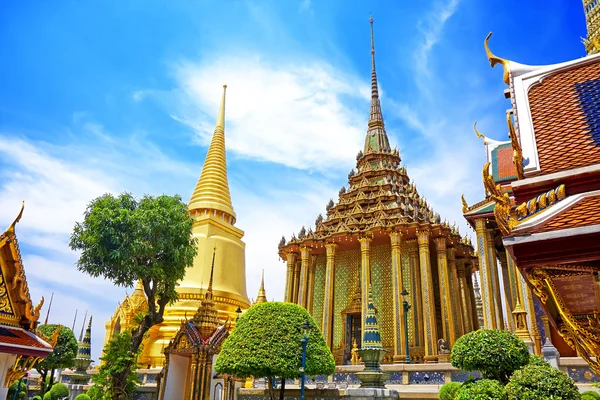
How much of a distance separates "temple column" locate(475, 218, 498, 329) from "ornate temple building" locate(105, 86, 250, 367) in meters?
13.0

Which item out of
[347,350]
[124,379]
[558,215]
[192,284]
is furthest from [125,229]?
[558,215]

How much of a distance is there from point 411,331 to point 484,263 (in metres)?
5.69

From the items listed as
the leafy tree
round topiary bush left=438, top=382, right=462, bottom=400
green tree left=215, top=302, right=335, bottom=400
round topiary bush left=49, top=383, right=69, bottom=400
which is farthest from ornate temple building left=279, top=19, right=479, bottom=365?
round topiary bush left=49, top=383, right=69, bottom=400

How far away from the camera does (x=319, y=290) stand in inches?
1045

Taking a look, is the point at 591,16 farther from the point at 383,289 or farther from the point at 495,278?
the point at 383,289

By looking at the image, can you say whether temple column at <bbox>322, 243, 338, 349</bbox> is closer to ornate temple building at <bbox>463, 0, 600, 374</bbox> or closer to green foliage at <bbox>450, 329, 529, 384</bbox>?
green foliage at <bbox>450, 329, 529, 384</bbox>

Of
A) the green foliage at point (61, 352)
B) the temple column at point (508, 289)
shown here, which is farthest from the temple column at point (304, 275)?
the green foliage at point (61, 352)

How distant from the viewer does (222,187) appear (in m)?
31.8

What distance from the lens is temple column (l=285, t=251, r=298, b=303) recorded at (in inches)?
1032

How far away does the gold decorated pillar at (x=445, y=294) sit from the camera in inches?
818

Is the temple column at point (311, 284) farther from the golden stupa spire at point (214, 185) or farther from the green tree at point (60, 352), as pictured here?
the green tree at point (60, 352)

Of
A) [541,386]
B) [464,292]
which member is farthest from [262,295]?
[541,386]

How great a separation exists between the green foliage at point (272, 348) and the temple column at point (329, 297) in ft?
36.2

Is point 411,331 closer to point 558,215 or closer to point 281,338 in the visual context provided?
point 281,338
